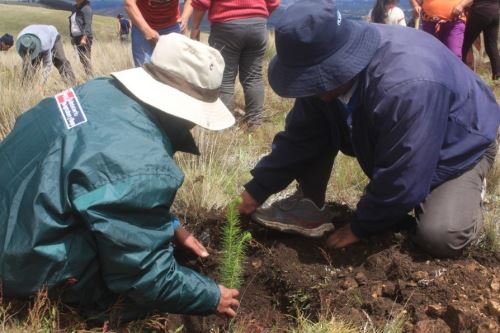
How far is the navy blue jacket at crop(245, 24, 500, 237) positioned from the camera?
221cm

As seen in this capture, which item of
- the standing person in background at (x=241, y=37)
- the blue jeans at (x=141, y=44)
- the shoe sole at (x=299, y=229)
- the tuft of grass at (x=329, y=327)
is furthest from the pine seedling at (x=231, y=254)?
the blue jeans at (x=141, y=44)

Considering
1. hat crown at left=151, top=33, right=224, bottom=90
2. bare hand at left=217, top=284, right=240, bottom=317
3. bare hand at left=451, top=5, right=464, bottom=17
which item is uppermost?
hat crown at left=151, top=33, right=224, bottom=90

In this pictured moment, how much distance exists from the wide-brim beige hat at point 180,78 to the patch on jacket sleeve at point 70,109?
0.18 meters

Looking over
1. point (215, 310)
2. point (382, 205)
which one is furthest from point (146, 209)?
point (382, 205)

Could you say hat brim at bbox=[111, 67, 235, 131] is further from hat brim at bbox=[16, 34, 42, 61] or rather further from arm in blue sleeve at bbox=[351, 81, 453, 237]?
hat brim at bbox=[16, 34, 42, 61]

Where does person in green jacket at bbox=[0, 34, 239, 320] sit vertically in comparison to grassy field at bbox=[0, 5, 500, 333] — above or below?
above

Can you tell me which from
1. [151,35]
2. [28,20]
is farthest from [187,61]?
[28,20]

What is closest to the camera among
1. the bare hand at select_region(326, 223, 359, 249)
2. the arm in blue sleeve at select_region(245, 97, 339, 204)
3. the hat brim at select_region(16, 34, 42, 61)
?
the bare hand at select_region(326, 223, 359, 249)

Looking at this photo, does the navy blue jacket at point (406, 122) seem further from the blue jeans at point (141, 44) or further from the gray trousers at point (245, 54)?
the blue jeans at point (141, 44)

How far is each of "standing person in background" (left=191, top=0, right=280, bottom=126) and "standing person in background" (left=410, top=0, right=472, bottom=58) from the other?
163 cm

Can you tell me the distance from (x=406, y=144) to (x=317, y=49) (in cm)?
55

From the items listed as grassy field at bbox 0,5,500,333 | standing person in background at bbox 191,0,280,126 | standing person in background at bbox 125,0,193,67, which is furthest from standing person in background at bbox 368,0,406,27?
standing person in background at bbox 125,0,193,67

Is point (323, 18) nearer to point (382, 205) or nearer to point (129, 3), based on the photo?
point (382, 205)

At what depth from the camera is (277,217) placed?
3023 millimetres
